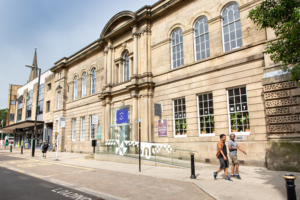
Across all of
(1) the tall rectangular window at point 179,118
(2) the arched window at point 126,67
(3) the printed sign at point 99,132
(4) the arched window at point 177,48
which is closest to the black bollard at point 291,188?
(1) the tall rectangular window at point 179,118

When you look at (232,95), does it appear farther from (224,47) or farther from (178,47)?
(178,47)

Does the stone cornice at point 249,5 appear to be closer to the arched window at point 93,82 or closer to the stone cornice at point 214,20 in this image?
the stone cornice at point 214,20

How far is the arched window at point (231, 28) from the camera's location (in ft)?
42.5

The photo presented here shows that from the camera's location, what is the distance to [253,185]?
7445mm

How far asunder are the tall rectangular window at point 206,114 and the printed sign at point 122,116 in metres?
6.85

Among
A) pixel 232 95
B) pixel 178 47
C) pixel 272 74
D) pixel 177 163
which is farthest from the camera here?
pixel 178 47

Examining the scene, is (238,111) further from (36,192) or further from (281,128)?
(36,192)

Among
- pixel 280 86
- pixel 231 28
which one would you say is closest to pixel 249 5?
pixel 231 28

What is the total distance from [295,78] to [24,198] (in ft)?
28.4

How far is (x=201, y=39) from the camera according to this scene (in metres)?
14.8

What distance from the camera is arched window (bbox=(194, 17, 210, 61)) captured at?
14508 mm

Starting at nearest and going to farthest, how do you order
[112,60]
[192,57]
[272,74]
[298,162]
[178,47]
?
[298,162] < [272,74] < [192,57] < [178,47] < [112,60]

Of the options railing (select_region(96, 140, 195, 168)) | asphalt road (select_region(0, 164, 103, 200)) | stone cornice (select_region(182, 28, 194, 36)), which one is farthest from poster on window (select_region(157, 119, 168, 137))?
asphalt road (select_region(0, 164, 103, 200))

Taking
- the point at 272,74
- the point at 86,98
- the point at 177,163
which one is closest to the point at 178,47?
the point at 272,74
